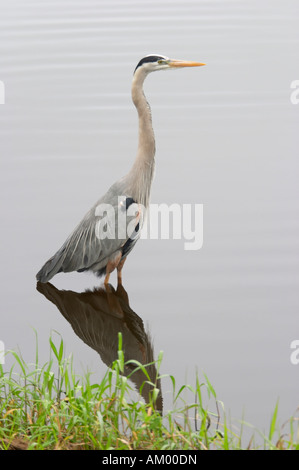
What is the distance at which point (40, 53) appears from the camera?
1134 cm

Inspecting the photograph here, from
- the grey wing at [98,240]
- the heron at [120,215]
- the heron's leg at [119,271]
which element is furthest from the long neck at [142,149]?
the heron's leg at [119,271]

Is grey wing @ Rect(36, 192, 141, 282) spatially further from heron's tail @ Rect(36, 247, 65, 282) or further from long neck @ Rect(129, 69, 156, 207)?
long neck @ Rect(129, 69, 156, 207)

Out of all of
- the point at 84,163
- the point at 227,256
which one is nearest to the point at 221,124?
the point at 84,163

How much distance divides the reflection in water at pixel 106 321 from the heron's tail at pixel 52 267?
9cm

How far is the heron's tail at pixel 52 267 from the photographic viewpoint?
648 centimetres

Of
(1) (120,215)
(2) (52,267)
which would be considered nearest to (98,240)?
(1) (120,215)

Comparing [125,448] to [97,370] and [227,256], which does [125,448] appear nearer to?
[97,370]

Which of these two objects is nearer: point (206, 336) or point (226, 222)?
point (206, 336)

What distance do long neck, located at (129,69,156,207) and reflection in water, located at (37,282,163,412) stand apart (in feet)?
2.53

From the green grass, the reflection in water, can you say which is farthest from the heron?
the green grass

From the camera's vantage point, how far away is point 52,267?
21.3ft

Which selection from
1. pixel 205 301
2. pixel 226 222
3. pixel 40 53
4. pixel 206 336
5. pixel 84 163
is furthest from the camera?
pixel 40 53

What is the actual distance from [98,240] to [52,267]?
45cm

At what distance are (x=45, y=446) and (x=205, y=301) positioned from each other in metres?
2.38
